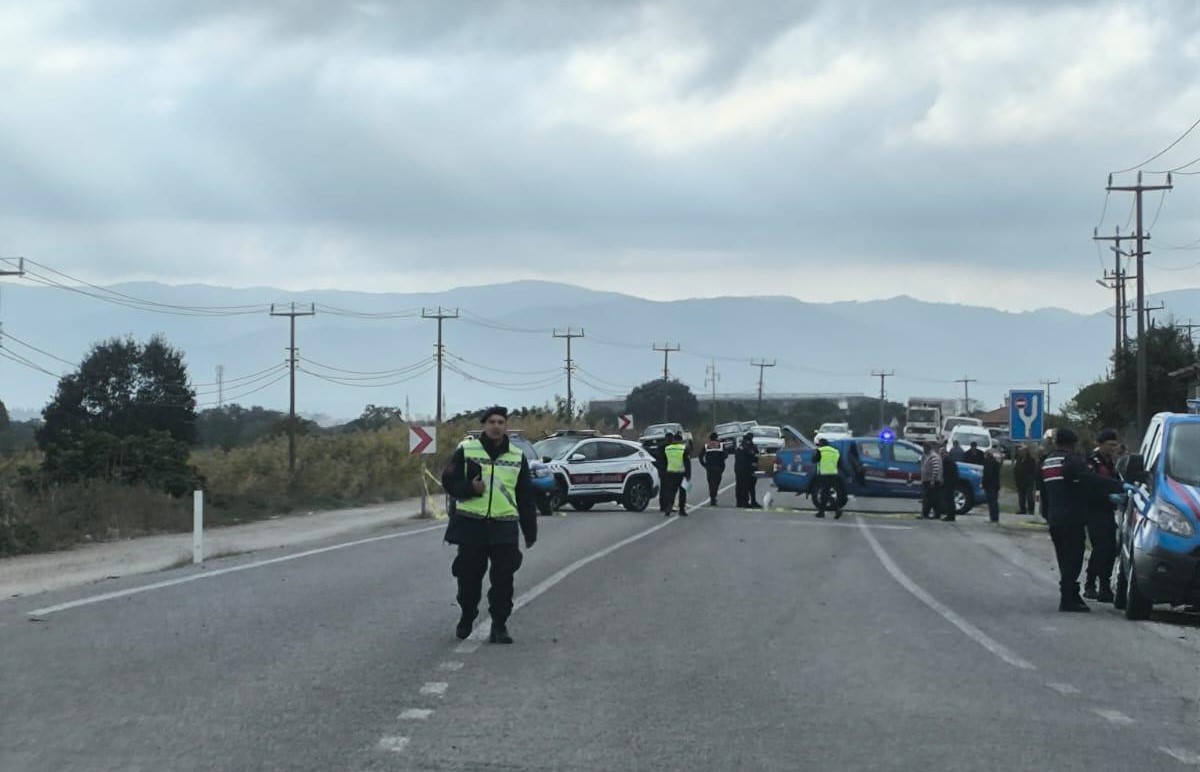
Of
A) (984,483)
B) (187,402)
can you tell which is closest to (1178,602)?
(984,483)

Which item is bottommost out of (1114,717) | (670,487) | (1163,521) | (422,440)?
(1114,717)

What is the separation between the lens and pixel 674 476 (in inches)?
1230

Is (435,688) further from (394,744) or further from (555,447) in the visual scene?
(555,447)

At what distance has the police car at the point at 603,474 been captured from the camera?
3250cm

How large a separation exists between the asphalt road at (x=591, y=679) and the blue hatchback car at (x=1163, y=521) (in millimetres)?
458

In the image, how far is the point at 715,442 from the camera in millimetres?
36531

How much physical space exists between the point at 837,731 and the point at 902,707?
0.94 metres

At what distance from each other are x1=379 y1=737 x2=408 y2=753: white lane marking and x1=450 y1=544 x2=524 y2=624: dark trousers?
3570mm

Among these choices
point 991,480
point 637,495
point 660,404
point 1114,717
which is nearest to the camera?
point 1114,717

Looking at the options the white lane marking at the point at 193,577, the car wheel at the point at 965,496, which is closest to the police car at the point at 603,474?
the white lane marking at the point at 193,577

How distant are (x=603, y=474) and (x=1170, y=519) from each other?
19.9 metres

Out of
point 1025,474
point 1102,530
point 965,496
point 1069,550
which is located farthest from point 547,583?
point 1025,474

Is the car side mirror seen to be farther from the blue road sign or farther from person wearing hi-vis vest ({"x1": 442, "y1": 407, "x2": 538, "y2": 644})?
the blue road sign

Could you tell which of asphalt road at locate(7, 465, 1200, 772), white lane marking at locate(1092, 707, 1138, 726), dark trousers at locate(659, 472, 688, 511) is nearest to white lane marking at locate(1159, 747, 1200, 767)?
asphalt road at locate(7, 465, 1200, 772)
